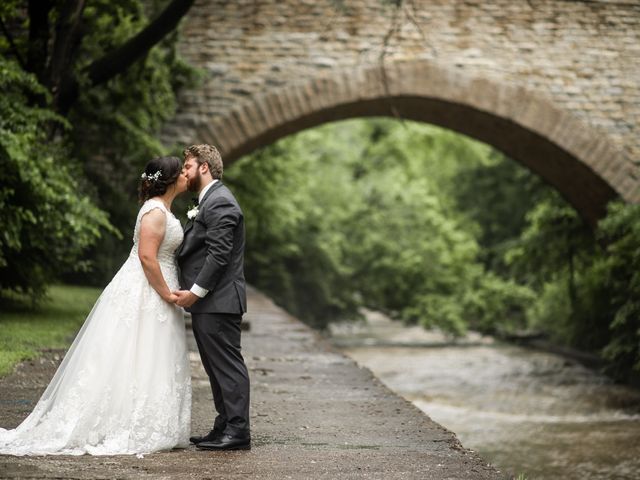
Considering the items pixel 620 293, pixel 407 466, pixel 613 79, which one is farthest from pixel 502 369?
pixel 407 466

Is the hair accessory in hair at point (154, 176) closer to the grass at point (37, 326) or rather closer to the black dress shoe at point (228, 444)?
the black dress shoe at point (228, 444)

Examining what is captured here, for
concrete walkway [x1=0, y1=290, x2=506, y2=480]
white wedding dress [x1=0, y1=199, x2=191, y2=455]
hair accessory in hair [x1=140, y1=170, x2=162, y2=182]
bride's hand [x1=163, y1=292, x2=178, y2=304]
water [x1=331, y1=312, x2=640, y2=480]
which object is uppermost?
hair accessory in hair [x1=140, y1=170, x2=162, y2=182]

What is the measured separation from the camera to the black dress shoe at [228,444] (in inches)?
161

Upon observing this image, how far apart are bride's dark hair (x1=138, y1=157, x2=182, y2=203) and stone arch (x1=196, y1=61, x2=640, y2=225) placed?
6.74m

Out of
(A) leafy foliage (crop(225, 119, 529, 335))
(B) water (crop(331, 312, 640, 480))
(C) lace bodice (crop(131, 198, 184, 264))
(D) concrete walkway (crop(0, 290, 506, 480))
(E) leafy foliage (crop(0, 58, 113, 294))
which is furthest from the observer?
(A) leafy foliage (crop(225, 119, 529, 335))

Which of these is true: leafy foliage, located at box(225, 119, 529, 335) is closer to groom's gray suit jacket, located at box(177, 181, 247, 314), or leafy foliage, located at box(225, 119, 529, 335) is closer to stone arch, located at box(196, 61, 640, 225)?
stone arch, located at box(196, 61, 640, 225)

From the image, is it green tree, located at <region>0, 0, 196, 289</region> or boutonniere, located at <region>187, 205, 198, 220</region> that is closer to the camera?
boutonniere, located at <region>187, 205, 198, 220</region>

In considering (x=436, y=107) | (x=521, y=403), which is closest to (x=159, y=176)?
(x=521, y=403)

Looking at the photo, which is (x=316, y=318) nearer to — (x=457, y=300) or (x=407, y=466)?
(x=457, y=300)

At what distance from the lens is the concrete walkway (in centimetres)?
368

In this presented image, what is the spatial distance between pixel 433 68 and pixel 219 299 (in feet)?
25.4

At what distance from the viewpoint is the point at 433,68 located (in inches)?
440

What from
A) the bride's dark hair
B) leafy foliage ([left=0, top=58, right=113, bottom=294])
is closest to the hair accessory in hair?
the bride's dark hair

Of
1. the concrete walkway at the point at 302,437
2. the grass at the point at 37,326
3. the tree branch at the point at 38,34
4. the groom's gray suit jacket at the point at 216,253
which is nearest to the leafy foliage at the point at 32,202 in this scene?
the grass at the point at 37,326
